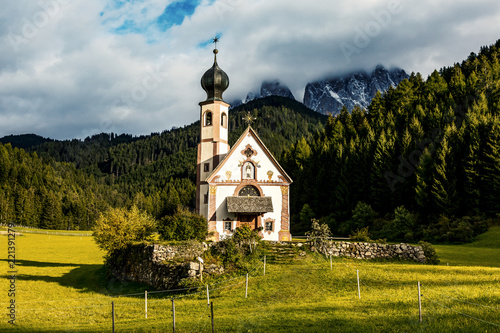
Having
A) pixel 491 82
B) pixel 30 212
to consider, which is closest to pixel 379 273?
pixel 491 82

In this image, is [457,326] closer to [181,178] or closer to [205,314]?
[205,314]

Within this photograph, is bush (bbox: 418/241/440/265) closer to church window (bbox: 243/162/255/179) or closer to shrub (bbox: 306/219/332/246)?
shrub (bbox: 306/219/332/246)

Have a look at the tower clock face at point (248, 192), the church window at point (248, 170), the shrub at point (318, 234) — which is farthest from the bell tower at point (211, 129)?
the shrub at point (318, 234)

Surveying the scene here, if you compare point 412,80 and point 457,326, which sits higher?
point 412,80

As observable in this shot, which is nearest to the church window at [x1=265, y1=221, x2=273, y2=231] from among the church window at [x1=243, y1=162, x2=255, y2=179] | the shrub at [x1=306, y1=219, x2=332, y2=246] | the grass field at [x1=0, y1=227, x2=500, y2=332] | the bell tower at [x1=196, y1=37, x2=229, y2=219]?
the church window at [x1=243, y1=162, x2=255, y2=179]

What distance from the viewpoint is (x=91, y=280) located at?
3128 cm

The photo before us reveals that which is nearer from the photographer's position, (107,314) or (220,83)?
(107,314)

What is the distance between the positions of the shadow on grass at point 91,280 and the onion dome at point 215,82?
22355 millimetres

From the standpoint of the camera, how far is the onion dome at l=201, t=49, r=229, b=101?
151ft

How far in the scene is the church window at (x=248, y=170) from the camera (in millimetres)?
40844

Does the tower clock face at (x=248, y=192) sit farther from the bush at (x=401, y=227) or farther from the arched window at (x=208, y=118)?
the bush at (x=401, y=227)

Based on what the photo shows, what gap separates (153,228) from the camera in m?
32.5

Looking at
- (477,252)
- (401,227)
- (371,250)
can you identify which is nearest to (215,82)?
(371,250)

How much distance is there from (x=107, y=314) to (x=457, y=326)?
15.8 m
